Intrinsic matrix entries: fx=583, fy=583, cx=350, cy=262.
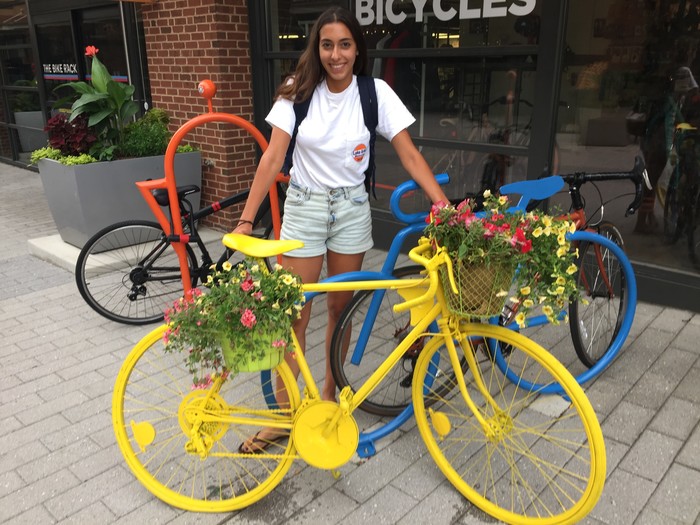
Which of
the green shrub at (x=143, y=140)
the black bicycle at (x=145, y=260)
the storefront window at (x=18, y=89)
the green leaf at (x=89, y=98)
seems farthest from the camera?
the storefront window at (x=18, y=89)

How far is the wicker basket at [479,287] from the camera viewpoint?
6.46 ft

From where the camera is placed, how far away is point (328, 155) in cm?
249

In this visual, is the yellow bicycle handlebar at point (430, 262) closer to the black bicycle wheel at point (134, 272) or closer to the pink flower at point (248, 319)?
the pink flower at point (248, 319)

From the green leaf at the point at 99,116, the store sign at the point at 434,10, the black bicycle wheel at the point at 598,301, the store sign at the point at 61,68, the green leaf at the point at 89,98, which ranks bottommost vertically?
the black bicycle wheel at the point at 598,301

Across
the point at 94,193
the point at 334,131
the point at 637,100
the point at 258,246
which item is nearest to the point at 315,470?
the point at 258,246

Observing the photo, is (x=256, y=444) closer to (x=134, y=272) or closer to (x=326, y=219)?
(x=326, y=219)

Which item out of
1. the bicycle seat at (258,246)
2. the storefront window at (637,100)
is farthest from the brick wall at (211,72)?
the bicycle seat at (258,246)

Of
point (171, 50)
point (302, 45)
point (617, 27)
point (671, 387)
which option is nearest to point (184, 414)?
point (671, 387)

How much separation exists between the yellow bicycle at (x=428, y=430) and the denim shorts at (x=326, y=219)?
426 mm

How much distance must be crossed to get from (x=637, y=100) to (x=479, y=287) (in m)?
3.02

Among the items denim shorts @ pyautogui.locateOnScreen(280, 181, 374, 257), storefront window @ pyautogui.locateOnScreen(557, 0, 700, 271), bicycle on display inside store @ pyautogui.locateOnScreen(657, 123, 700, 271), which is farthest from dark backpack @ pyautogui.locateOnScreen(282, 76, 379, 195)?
bicycle on display inside store @ pyautogui.locateOnScreen(657, 123, 700, 271)

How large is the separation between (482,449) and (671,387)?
1.24 metres

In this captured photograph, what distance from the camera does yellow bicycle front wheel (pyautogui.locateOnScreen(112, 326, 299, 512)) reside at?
2.26m

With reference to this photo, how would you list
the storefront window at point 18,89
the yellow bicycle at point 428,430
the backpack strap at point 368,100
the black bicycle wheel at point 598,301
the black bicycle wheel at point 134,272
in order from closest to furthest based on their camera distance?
the yellow bicycle at point 428,430
the backpack strap at point 368,100
the black bicycle wheel at point 598,301
the black bicycle wheel at point 134,272
the storefront window at point 18,89
